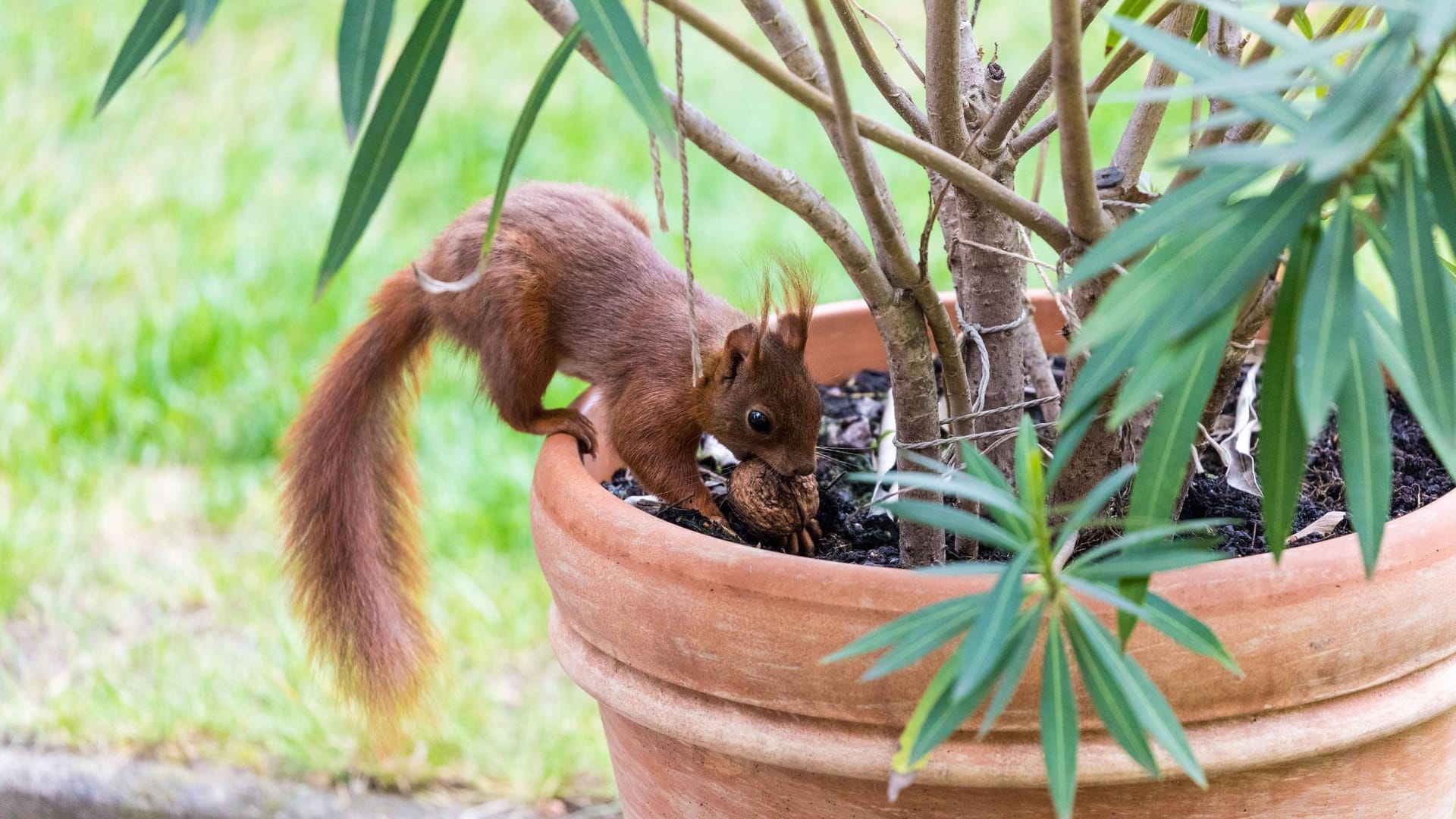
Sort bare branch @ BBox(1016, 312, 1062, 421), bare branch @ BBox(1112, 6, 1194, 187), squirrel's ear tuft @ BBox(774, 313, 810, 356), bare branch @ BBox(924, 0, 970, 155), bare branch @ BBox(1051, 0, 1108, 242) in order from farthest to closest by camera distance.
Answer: squirrel's ear tuft @ BBox(774, 313, 810, 356) < bare branch @ BBox(1016, 312, 1062, 421) < bare branch @ BBox(1112, 6, 1194, 187) < bare branch @ BBox(924, 0, 970, 155) < bare branch @ BBox(1051, 0, 1108, 242)

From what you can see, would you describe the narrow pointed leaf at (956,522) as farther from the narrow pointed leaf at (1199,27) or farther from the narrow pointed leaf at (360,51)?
the narrow pointed leaf at (1199,27)

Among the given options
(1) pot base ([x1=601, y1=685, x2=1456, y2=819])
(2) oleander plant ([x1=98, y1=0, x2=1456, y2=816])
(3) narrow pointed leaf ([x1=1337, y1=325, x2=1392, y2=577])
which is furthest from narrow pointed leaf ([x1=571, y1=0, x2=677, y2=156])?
(1) pot base ([x1=601, y1=685, x2=1456, y2=819])

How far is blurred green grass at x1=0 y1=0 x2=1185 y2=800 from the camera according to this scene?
1676 millimetres

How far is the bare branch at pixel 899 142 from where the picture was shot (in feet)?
2.20

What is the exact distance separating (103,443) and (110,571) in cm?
34

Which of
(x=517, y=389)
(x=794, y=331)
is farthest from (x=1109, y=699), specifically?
(x=517, y=389)

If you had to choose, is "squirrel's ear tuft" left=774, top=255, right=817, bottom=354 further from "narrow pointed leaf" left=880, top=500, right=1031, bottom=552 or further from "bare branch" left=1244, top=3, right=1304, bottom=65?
"narrow pointed leaf" left=880, top=500, right=1031, bottom=552

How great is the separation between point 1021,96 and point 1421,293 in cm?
45

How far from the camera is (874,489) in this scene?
4.18 ft

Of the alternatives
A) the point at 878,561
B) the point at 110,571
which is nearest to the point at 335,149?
the point at 110,571

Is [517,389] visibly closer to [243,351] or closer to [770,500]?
[770,500]

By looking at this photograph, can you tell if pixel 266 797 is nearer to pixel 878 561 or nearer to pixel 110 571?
pixel 110 571

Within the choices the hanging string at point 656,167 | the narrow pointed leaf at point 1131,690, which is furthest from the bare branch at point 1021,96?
the narrow pointed leaf at point 1131,690

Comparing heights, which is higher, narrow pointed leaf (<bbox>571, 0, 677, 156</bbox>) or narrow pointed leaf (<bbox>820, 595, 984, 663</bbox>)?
narrow pointed leaf (<bbox>571, 0, 677, 156</bbox>)
